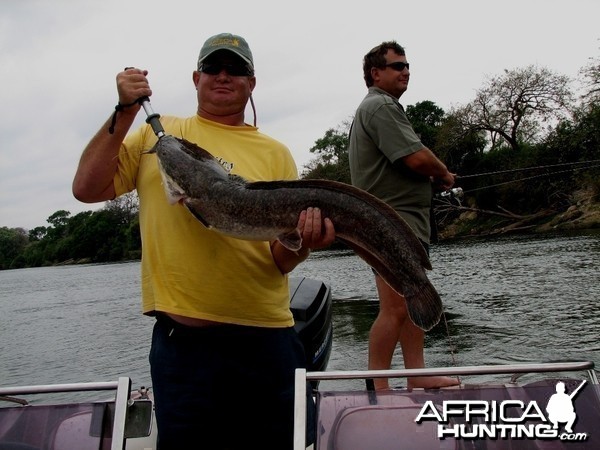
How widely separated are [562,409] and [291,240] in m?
1.22

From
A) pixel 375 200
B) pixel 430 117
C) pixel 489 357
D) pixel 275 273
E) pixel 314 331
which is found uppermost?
pixel 430 117

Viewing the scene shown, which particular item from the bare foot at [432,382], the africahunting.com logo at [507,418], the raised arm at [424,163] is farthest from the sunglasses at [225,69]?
the bare foot at [432,382]

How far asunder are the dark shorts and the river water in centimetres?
226

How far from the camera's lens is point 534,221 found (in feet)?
111

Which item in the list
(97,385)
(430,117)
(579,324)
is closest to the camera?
(97,385)

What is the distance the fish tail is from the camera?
93.7 inches

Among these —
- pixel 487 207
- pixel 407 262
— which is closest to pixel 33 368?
pixel 407 262

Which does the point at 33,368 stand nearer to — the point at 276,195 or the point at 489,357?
the point at 489,357

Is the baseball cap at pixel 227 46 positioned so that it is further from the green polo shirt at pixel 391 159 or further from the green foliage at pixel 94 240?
the green foliage at pixel 94 240

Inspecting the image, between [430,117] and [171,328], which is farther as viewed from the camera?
[430,117]

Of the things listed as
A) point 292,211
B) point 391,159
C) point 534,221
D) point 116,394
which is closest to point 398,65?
point 391,159

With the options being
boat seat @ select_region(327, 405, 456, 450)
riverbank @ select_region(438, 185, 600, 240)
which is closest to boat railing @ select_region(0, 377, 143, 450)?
boat seat @ select_region(327, 405, 456, 450)

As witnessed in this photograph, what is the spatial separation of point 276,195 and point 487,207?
129ft

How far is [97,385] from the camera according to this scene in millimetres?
2205
